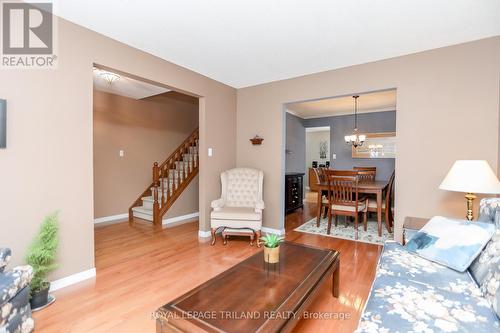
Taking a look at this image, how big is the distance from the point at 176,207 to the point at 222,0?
12.0ft

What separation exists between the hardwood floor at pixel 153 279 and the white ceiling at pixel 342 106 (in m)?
3.18

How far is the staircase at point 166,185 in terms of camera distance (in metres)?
4.44

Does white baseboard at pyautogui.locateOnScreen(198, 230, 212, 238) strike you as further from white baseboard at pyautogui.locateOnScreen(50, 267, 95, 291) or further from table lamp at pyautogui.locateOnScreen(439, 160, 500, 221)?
table lamp at pyautogui.locateOnScreen(439, 160, 500, 221)

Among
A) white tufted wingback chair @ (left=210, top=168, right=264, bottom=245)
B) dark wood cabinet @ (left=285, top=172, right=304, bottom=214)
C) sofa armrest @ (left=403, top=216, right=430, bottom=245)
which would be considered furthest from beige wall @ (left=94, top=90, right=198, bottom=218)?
sofa armrest @ (left=403, top=216, right=430, bottom=245)

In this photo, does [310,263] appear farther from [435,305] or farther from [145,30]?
[145,30]

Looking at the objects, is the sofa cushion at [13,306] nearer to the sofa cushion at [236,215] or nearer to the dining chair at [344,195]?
the sofa cushion at [236,215]

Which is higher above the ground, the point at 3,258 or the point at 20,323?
the point at 3,258

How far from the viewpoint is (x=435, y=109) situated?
2.71 metres

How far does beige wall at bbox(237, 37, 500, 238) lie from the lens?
247cm

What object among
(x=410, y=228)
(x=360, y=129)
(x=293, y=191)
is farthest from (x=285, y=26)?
(x=360, y=129)

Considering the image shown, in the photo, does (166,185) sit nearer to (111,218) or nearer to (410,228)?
(111,218)

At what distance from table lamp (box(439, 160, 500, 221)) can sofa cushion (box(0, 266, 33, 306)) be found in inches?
133

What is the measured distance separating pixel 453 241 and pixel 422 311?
0.84m

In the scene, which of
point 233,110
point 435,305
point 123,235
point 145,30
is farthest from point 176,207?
point 435,305
